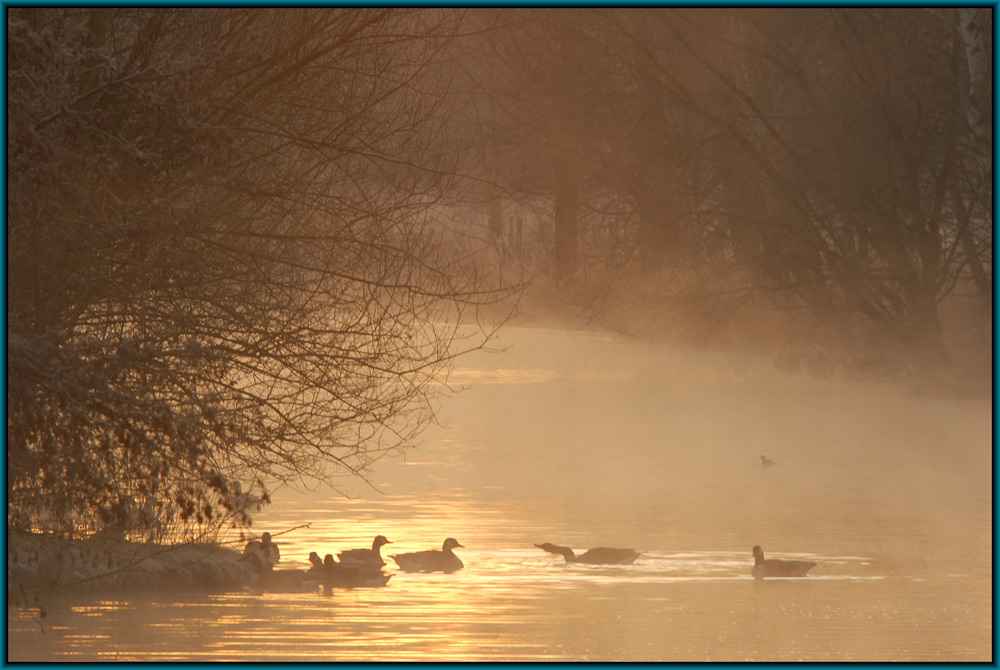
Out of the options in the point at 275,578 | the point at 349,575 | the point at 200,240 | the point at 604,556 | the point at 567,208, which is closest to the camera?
the point at 200,240

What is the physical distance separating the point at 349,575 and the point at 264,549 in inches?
29.5

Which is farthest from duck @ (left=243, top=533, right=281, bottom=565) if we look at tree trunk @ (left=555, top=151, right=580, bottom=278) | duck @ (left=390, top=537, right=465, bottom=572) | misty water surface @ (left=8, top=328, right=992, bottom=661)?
tree trunk @ (left=555, top=151, right=580, bottom=278)

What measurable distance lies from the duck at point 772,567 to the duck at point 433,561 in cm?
204

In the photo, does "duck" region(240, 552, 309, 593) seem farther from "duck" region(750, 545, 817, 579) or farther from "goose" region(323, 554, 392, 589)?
"duck" region(750, 545, 817, 579)

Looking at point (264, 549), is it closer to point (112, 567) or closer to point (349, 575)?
point (349, 575)

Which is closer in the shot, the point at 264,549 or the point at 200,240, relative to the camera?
the point at 200,240

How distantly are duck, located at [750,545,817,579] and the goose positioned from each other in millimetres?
2548

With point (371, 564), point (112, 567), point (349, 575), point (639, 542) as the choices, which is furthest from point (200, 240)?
point (639, 542)

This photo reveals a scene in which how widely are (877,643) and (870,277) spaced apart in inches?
494

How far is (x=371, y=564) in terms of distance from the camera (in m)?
9.80

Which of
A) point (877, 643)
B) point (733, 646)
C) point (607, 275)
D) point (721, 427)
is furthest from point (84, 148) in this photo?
point (607, 275)

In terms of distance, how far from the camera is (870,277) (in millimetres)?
20094

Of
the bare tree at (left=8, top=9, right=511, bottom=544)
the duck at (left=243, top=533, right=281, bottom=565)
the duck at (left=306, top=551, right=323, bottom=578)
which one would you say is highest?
the bare tree at (left=8, top=9, right=511, bottom=544)

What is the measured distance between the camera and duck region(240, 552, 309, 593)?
965 centimetres
